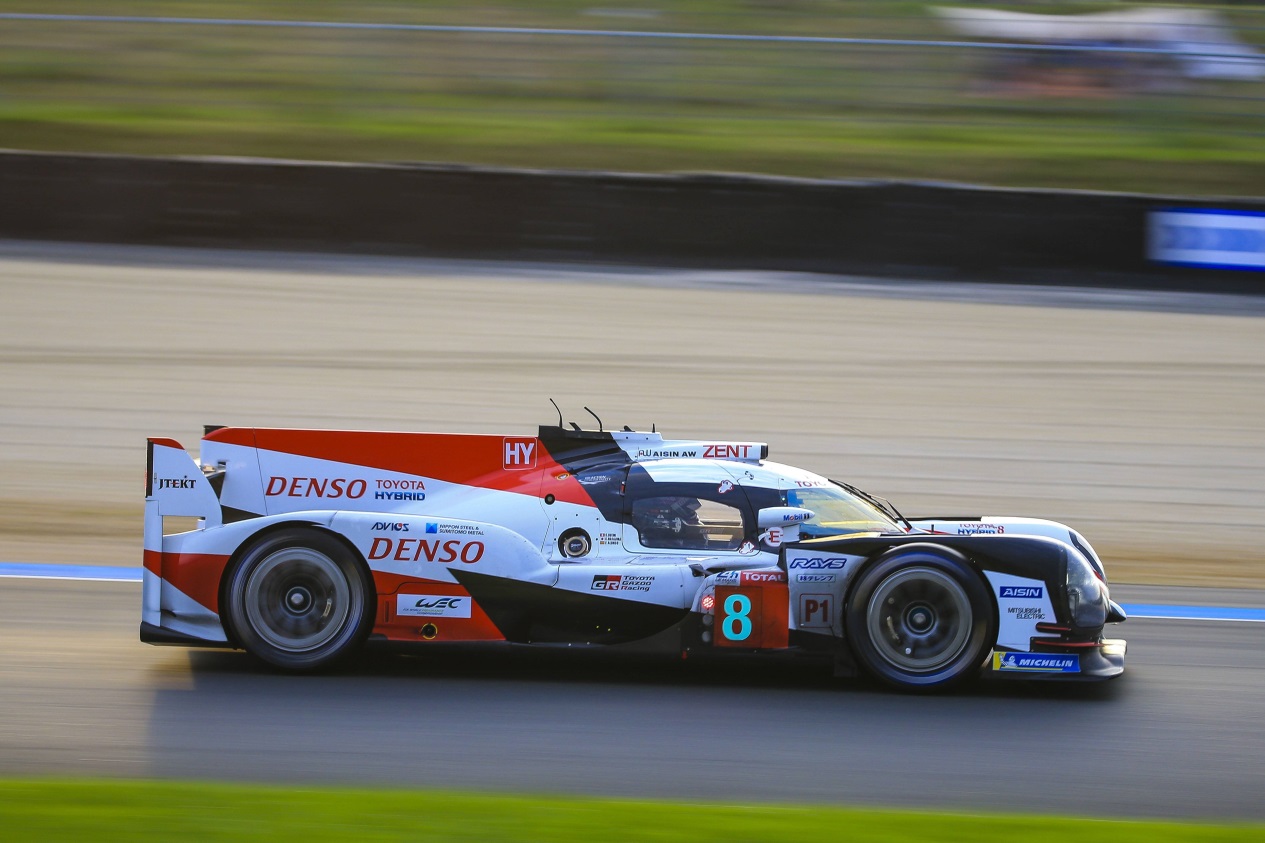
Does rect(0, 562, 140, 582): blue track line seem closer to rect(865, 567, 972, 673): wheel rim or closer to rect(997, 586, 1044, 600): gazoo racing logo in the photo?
rect(865, 567, 972, 673): wheel rim

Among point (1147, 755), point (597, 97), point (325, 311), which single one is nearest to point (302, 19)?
point (597, 97)

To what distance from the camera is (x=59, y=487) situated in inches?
431

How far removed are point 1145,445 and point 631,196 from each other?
6.11 m

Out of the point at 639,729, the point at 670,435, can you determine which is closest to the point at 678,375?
the point at 670,435

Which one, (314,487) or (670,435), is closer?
(314,487)

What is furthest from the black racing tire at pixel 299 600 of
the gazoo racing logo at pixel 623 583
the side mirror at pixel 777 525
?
the side mirror at pixel 777 525

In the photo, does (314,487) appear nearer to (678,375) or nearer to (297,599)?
(297,599)

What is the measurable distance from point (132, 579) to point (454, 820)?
4.65m

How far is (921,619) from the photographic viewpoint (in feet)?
21.1

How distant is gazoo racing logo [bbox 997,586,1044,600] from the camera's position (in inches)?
251

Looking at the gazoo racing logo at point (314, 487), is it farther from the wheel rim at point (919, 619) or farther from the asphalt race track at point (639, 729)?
the wheel rim at point (919, 619)

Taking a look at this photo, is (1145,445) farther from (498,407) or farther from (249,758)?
(249,758)

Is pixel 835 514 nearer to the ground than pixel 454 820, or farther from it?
farther from it

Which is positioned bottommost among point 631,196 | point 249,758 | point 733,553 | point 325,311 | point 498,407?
point 249,758
